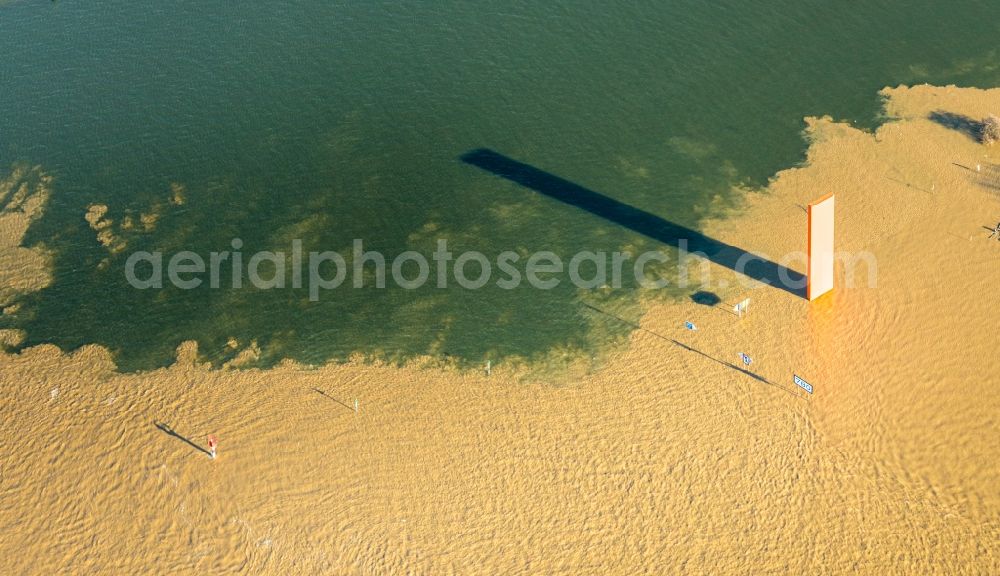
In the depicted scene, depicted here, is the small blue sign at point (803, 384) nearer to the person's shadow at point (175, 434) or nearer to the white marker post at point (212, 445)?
the white marker post at point (212, 445)

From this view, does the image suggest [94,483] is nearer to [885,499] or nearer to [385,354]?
[385,354]

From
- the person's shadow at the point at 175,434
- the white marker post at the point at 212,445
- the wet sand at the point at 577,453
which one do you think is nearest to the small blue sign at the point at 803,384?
the wet sand at the point at 577,453

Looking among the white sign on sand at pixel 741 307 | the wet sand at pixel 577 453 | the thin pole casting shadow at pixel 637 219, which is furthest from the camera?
the thin pole casting shadow at pixel 637 219

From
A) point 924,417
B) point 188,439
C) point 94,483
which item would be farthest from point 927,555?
point 94,483

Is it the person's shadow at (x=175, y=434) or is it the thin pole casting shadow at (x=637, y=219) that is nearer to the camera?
the person's shadow at (x=175, y=434)

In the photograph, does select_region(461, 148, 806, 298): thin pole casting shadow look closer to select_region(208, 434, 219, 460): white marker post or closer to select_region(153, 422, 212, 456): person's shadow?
select_region(208, 434, 219, 460): white marker post

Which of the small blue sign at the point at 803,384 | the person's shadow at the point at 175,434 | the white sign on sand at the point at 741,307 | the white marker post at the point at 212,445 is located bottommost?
the person's shadow at the point at 175,434

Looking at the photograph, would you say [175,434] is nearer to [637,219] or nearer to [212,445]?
[212,445]

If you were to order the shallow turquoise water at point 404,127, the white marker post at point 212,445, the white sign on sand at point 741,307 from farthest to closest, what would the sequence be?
the shallow turquoise water at point 404,127, the white sign on sand at point 741,307, the white marker post at point 212,445
